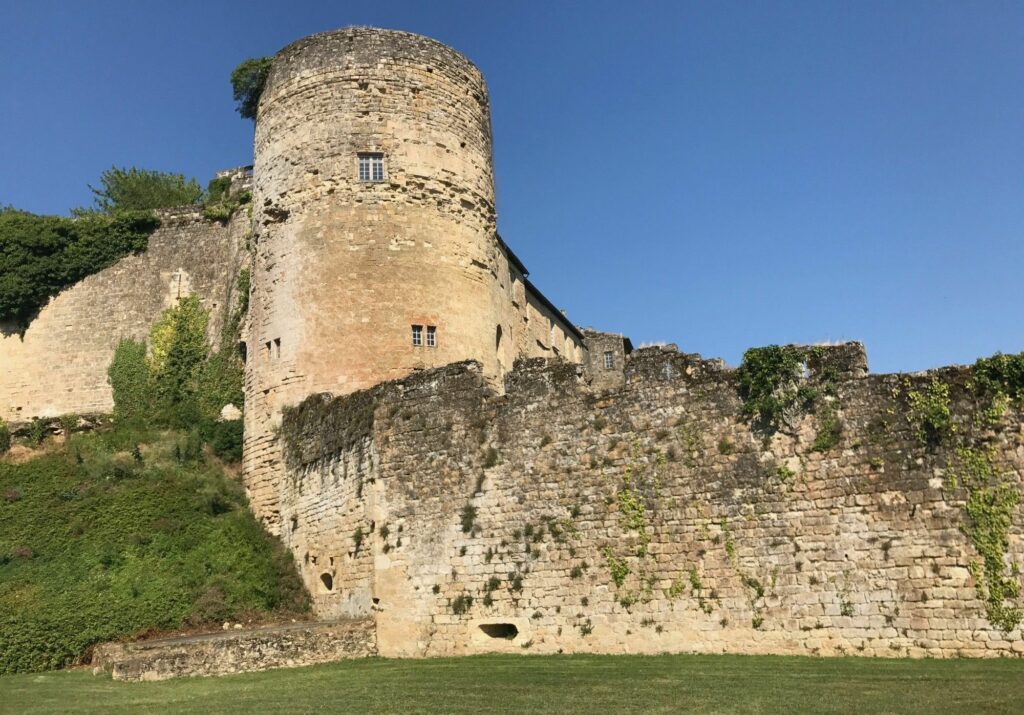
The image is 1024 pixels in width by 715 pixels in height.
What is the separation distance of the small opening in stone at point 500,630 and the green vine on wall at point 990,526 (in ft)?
22.2

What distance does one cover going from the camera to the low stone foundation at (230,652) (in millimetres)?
13328

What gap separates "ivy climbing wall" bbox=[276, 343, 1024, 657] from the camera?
11.1m

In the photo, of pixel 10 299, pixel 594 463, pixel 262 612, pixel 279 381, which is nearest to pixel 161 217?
pixel 10 299

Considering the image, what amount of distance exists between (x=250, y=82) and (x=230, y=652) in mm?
16866

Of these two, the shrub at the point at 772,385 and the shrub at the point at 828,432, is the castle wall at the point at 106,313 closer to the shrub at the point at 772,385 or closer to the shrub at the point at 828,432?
the shrub at the point at 772,385

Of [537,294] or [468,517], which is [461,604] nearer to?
[468,517]

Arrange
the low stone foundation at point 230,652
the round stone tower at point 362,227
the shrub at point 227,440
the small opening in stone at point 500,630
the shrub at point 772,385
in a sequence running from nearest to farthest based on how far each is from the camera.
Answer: the shrub at point 772,385
the low stone foundation at point 230,652
the small opening in stone at point 500,630
the round stone tower at point 362,227
the shrub at point 227,440

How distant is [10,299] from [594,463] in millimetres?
22960

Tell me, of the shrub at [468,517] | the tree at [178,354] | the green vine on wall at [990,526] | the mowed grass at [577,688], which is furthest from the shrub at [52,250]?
the green vine on wall at [990,526]

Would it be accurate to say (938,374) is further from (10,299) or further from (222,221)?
(10,299)

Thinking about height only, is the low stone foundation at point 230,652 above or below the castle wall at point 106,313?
below

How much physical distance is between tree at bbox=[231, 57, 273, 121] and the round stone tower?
79.5 inches

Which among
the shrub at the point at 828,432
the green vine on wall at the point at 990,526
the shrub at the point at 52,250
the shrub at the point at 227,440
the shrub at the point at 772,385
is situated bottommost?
the green vine on wall at the point at 990,526

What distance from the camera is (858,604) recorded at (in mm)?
11461
